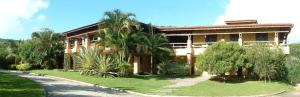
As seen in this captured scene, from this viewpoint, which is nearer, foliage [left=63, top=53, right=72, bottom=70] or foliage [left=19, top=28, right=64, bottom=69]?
foliage [left=63, top=53, right=72, bottom=70]

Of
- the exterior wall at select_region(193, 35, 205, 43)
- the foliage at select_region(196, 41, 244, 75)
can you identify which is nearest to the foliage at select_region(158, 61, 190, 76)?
the exterior wall at select_region(193, 35, 205, 43)

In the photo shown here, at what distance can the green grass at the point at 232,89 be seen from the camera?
1126 inches

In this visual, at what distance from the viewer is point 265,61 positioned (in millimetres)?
35000

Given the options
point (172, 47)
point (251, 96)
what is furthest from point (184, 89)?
point (172, 47)

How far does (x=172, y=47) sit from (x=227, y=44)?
9.46m

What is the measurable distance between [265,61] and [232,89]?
5232 mm

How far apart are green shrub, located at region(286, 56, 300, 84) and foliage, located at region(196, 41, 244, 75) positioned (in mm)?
6279

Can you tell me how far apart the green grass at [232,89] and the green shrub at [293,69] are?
6263mm

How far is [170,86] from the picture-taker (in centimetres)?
3284

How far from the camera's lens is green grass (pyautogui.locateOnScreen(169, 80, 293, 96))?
28606 millimetres

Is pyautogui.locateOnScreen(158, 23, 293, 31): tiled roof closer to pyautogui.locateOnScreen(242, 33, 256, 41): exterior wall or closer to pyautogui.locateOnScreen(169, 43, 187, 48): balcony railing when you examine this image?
pyautogui.locateOnScreen(169, 43, 187, 48): balcony railing

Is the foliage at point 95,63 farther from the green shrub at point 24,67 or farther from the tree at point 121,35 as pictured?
the green shrub at point 24,67

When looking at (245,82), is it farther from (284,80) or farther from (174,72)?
(174,72)

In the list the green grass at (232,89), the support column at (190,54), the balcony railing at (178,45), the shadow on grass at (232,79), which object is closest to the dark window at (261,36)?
the support column at (190,54)
